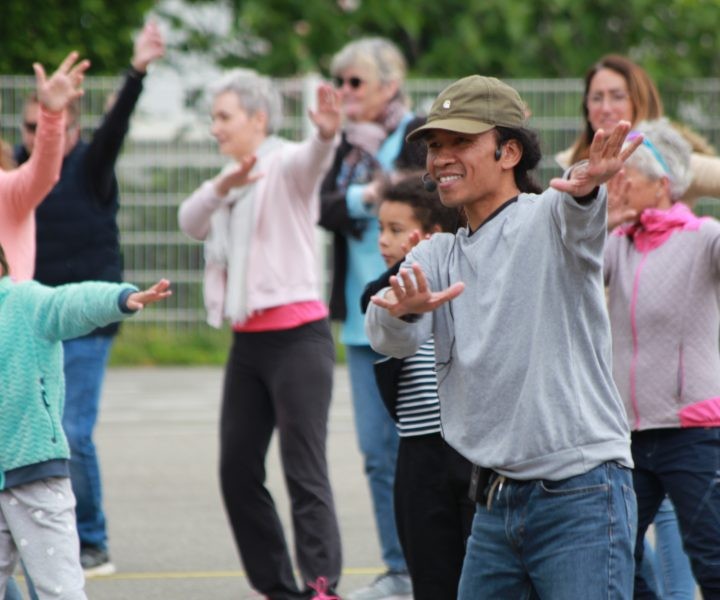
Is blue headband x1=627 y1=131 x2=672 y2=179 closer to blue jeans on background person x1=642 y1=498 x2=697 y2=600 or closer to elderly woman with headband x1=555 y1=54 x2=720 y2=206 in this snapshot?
elderly woman with headband x1=555 y1=54 x2=720 y2=206

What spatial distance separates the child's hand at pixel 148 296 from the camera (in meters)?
4.55

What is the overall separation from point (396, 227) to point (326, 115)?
0.94 m

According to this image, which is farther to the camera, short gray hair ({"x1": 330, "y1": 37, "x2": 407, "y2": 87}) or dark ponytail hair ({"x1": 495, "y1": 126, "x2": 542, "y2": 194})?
short gray hair ({"x1": 330, "y1": 37, "x2": 407, "y2": 87})

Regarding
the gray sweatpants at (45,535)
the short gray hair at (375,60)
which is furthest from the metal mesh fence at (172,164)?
the gray sweatpants at (45,535)

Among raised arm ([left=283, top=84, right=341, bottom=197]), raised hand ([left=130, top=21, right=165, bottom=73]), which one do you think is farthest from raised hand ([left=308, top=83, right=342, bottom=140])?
raised hand ([left=130, top=21, right=165, bottom=73])

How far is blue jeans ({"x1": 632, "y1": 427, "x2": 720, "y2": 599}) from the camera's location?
484cm

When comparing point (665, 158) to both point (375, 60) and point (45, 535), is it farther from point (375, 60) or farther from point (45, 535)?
point (45, 535)

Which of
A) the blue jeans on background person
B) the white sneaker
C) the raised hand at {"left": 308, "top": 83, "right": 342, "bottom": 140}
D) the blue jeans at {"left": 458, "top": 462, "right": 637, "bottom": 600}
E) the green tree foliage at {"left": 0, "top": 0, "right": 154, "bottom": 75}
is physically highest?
the green tree foliage at {"left": 0, "top": 0, "right": 154, "bottom": 75}

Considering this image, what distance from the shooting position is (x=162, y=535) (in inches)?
305

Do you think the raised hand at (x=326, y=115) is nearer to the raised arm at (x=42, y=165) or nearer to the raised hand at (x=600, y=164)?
the raised arm at (x=42, y=165)

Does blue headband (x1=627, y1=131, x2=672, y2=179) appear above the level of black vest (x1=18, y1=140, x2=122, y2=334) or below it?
above

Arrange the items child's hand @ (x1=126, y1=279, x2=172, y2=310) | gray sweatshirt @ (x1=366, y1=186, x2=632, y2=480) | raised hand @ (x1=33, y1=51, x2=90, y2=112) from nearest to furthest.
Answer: gray sweatshirt @ (x1=366, y1=186, x2=632, y2=480) < child's hand @ (x1=126, y1=279, x2=172, y2=310) < raised hand @ (x1=33, y1=51, x2=90, y2=112)

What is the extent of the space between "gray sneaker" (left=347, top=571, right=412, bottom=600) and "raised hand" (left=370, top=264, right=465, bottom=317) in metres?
2.98

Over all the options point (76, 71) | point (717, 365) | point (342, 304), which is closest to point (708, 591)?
point (717, 365)
